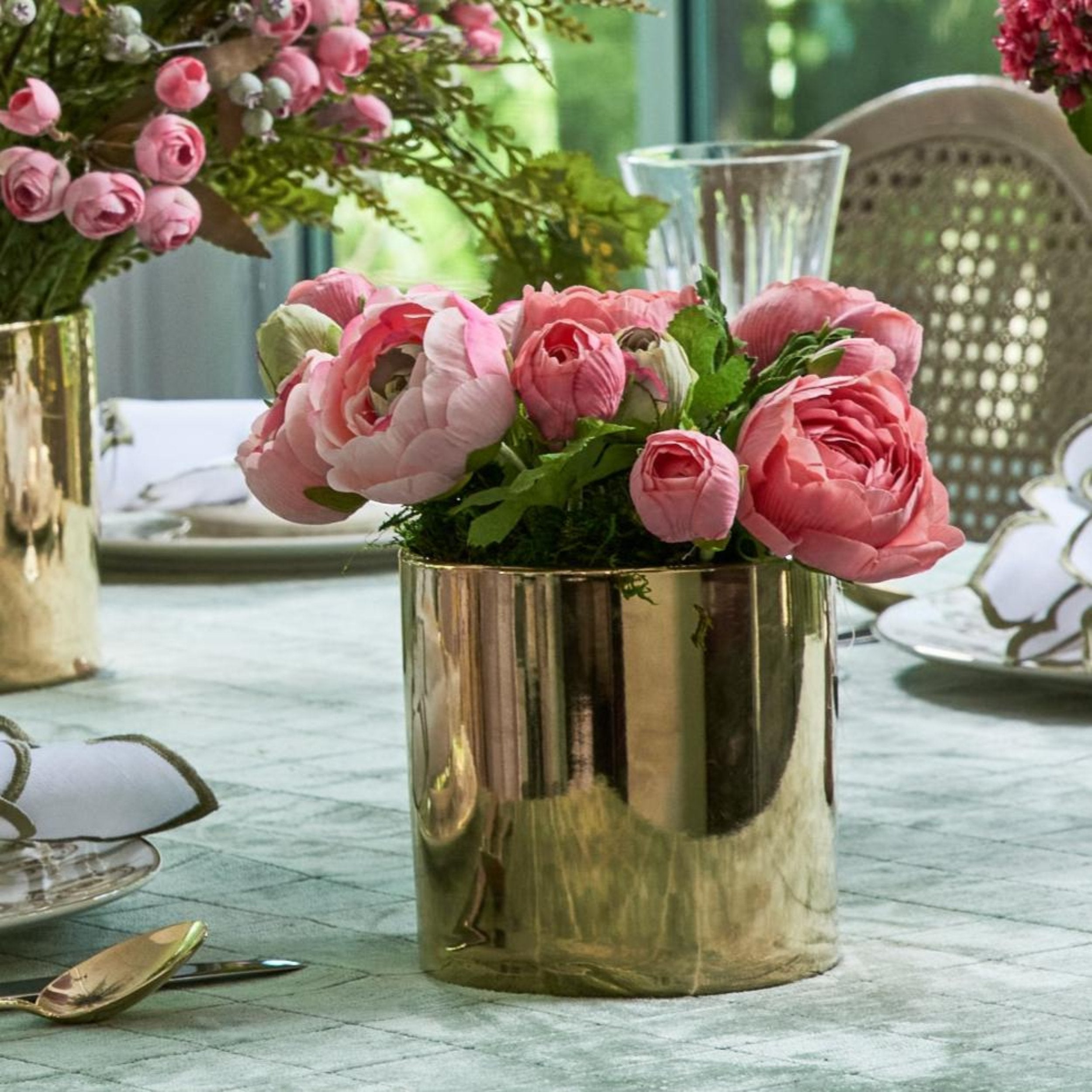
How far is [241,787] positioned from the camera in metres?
0.98

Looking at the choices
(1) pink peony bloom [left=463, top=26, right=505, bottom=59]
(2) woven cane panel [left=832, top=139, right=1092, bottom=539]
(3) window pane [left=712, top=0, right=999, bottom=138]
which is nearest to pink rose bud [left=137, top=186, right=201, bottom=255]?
(1) pink peony bloom [left=463, top=26, right=505, bottom=59]

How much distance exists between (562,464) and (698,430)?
0.04m

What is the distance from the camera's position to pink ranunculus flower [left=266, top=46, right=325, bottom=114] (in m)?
1.13

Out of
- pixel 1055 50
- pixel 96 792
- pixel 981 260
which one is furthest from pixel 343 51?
pixel 981 260

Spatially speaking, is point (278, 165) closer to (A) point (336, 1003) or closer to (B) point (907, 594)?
(B) point (907, 594)

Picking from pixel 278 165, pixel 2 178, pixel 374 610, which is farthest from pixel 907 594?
pixel 2 178

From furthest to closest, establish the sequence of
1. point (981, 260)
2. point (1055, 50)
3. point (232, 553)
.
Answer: point (981, 260), point (232, 553), point (1055, 50)

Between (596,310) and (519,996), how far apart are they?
21 cm

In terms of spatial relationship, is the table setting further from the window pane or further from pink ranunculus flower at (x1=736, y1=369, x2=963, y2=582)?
the window pane

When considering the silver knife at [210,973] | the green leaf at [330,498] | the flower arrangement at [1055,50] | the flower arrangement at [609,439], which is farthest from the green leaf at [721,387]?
the flower arrangement at [1055,50]

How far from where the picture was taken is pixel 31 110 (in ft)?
3.47

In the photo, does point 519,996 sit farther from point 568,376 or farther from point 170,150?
point 170,150

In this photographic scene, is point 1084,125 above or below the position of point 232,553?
above

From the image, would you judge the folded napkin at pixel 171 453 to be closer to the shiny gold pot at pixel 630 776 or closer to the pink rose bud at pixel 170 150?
the pink rose bud at pixel 170 150
